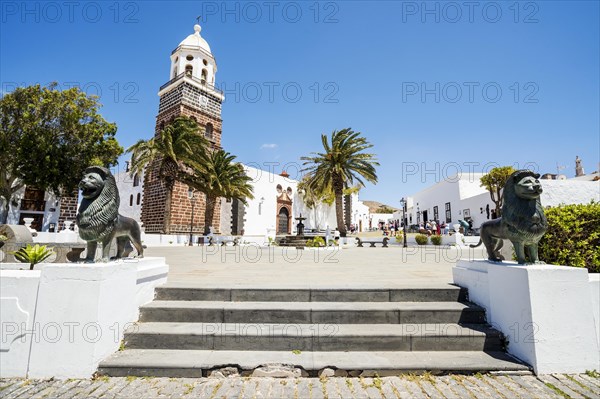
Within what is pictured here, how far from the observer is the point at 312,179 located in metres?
22.0

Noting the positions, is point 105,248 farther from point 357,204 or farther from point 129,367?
point 357,204

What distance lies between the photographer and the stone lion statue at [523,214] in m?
2.81

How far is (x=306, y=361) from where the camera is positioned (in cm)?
271

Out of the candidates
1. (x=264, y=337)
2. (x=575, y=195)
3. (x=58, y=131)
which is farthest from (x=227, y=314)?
(x=575, y=195)

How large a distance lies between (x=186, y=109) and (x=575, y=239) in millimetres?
23203

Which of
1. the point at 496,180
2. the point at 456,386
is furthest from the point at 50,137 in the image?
the point at 496,180

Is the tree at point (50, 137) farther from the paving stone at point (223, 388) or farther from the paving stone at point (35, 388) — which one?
the paving stone at point (223, 388)

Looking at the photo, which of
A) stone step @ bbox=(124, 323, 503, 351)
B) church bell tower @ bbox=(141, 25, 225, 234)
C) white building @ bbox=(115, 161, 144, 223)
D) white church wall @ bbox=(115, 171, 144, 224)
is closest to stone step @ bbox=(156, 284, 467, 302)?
stone step @ bbox=(124, 323, 503, 351)

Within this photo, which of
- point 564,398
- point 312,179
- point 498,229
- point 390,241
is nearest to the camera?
point 564,398

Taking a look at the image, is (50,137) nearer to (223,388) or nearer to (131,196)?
(131,196)

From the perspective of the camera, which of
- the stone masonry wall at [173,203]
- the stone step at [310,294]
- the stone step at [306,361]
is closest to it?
the stone step at [306,361]

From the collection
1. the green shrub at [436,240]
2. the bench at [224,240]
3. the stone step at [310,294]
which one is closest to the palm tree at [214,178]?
the bench at [224,240]

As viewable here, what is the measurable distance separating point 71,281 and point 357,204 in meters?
47.0

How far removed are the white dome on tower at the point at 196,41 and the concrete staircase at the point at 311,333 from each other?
24.7m
